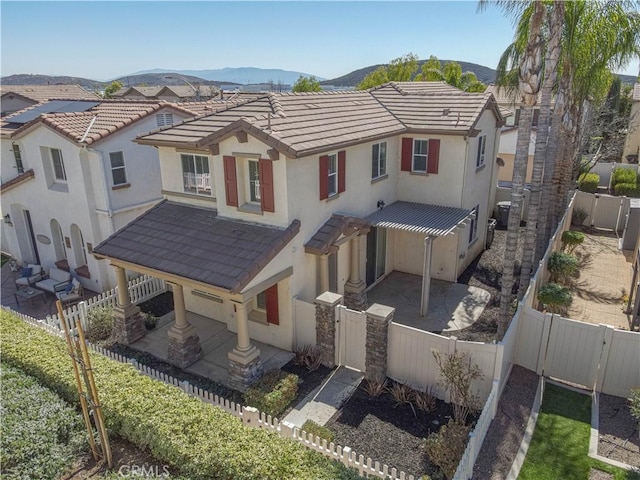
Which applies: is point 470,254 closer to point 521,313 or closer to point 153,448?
point 521,313

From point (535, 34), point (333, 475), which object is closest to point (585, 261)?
point (535, 34)

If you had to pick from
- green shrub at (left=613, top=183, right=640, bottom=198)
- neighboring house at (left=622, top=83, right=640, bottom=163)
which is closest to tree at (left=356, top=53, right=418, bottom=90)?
neighboring house at (left=622, top=83, right=640, bottom=163)

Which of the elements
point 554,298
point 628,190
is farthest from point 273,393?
point 628,190

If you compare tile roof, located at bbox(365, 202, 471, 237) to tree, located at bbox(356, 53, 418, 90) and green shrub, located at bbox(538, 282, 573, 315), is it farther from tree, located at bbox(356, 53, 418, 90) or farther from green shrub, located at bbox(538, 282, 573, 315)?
tree, located at bbox(356, 53, 418, 90)

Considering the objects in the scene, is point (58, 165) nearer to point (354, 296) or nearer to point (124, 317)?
point (124, 317)

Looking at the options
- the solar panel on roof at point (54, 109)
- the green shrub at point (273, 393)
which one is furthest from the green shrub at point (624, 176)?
the solar panel on roof at point (54, 109)

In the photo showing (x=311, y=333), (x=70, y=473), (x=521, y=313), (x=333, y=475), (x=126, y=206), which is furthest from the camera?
(x=126, y=206)
